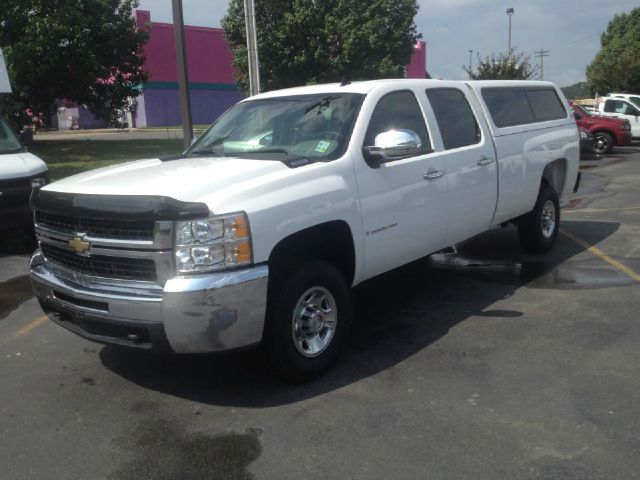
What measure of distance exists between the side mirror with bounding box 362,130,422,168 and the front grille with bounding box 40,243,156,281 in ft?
5.74

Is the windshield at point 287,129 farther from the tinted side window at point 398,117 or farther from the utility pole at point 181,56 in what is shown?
the utility pole at point 181,56

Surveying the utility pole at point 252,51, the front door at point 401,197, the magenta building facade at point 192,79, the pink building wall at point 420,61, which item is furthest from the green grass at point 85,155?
the pink building wall at point 420,61

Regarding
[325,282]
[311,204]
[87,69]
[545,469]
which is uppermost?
[87,69]

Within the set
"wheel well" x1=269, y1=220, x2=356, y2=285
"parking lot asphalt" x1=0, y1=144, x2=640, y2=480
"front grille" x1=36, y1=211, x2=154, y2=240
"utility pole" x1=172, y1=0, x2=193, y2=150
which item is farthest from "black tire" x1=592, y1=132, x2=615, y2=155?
"front grille" x1=36, y1=211, x2=154, y2=240

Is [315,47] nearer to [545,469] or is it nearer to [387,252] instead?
[387,252]

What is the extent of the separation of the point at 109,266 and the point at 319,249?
1.33 meters

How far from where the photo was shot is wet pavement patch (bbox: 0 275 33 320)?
6.42 meters

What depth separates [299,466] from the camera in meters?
3.34

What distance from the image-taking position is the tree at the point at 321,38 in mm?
24031

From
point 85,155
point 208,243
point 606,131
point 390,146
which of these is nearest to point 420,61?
point 606,131

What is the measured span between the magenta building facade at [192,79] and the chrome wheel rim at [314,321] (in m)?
43.7

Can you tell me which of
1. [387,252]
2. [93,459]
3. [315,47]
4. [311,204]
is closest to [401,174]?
[387,252]

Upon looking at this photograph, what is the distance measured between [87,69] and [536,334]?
71.5ft

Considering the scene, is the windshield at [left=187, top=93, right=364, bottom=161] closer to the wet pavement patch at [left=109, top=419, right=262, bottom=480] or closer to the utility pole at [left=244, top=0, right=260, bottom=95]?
the wet pavement patch at [left=109, top=419, right=262, bottom=480]
